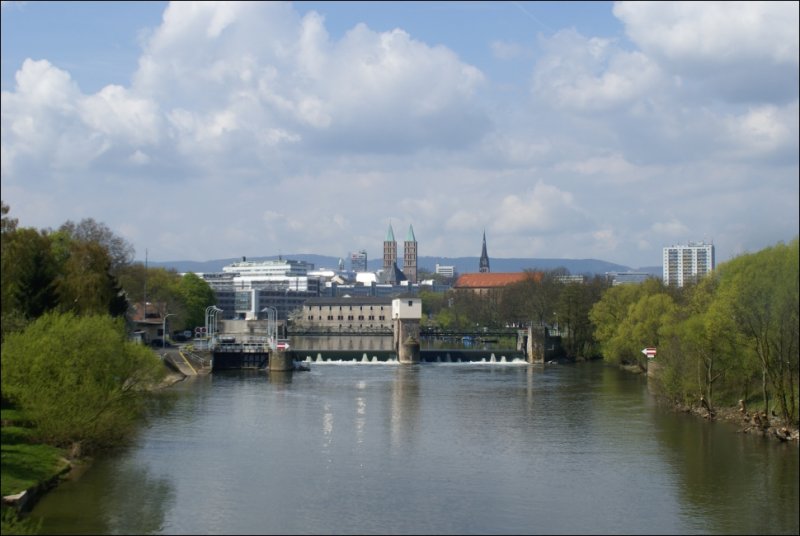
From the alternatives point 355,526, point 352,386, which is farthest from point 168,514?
point 352,386

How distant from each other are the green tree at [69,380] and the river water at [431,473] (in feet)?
4.08

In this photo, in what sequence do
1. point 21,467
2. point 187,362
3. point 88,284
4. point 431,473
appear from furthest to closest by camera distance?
point 187,362 < point 88,284 < point 431,473 < point 21,467

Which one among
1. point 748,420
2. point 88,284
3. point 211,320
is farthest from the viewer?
point 211,320

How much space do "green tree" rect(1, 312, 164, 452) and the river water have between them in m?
1.24

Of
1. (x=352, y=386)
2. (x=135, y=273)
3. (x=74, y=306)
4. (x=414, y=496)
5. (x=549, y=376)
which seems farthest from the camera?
(x=135, y=273)

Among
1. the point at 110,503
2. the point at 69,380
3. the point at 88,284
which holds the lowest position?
the point at 110,503

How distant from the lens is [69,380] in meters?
31.8

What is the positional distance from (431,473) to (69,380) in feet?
36.6

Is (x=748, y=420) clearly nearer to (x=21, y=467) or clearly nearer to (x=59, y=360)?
(x=59, y=360)

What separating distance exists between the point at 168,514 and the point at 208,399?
2736 centimetres

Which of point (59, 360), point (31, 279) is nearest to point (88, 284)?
point (31, 279)

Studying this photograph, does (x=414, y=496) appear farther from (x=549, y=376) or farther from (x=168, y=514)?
(x=549, y=376)

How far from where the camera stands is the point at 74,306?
162ft

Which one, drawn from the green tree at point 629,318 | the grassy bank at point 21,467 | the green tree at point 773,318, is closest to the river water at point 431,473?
the grassy bank at point 21,467
